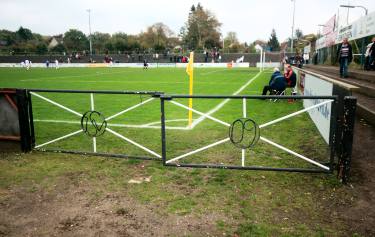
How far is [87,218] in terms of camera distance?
4.22 meters

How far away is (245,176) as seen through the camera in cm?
564

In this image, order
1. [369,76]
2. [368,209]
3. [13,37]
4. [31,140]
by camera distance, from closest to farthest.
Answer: [368,209] → [31,140] → [369,76] → [13,37]

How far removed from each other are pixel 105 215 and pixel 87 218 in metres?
0.23

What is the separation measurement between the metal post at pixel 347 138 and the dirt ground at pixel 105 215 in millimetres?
222

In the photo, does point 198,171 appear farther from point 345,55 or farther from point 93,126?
point 345,55

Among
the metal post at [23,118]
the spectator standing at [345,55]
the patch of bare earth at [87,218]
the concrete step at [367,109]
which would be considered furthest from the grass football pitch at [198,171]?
the spectator standing at [345,55]

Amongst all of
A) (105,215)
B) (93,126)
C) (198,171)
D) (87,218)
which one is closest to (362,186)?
(198,171)

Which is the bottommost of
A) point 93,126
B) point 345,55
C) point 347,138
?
point 93,126

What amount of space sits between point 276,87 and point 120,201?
1068 cm

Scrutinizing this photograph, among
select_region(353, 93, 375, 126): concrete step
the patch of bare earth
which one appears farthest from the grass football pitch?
select_region(353, 93, 375, 126): concrete step

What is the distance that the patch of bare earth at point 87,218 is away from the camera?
389 cm

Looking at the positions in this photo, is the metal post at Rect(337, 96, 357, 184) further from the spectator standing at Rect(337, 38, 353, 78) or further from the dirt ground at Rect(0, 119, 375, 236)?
the spectator standing at Rect(337, 38, 353, 78)

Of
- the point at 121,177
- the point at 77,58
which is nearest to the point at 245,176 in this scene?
the point at 121,177

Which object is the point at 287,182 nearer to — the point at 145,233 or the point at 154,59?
the point at 145,233
